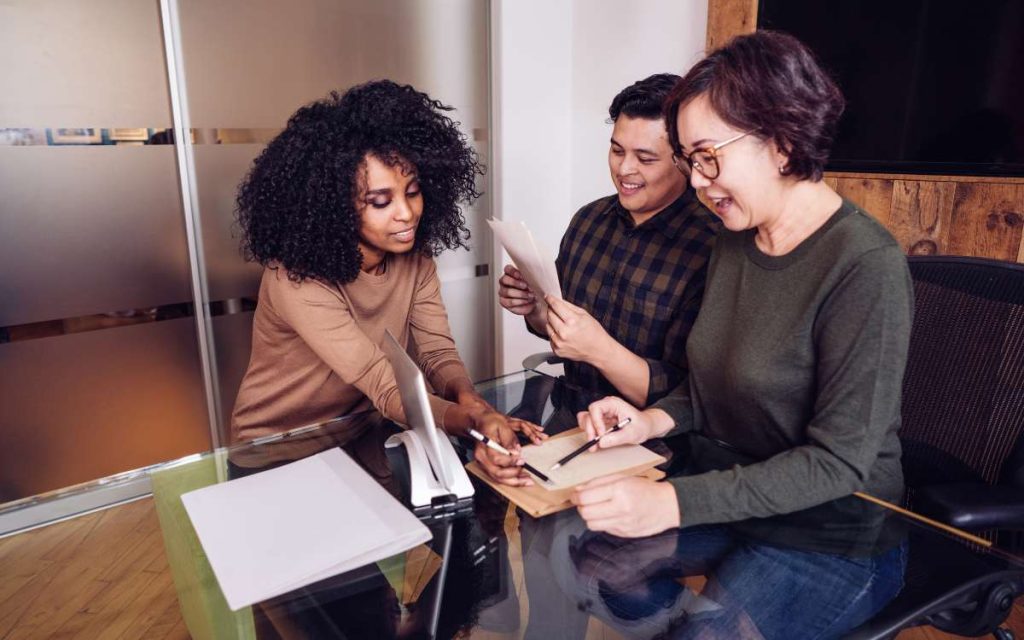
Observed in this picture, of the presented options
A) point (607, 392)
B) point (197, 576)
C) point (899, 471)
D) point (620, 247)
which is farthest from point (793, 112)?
point (197, 576)

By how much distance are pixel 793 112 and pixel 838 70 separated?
3.80 ft

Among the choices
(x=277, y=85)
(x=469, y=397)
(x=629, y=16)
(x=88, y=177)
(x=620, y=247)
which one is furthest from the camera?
(x=629, y=16)

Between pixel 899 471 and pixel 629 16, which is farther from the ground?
pixel 629 16

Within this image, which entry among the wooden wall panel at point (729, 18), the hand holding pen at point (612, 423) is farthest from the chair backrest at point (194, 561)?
the wooden wall panel at point (729, 18)

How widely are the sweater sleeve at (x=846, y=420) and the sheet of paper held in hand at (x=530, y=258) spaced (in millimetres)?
536

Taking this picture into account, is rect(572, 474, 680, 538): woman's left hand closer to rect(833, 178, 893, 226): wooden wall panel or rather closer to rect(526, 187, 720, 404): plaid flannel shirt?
rect(526, 187, 720, 404): plaid flannel shirt

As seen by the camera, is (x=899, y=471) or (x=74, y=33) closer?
(x=899, y=471)

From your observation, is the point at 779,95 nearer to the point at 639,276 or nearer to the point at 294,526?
the point at 639,276

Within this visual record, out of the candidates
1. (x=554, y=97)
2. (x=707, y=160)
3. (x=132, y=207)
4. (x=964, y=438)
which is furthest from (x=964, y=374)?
(x=132, y=207)

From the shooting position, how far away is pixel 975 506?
1.04 meters

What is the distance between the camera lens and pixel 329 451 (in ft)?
4.24

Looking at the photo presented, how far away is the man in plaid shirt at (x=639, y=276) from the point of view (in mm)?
1521

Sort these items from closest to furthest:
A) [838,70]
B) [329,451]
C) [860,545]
Answer: 1. [860,545]
2. [329,451]
3. [838,70]

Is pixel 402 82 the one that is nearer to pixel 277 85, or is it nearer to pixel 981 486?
pixel 277 85
